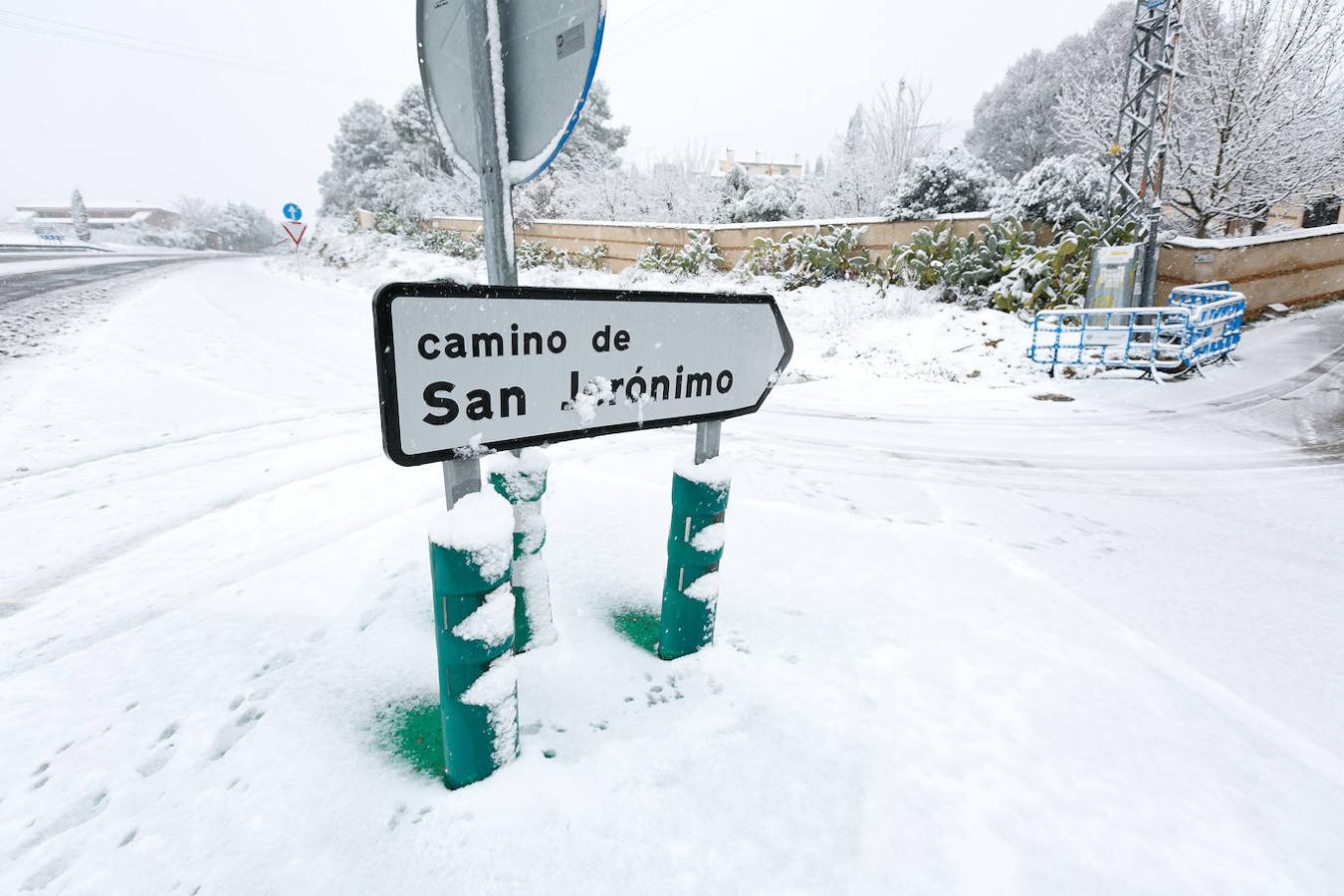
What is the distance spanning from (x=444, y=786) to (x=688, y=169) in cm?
2142

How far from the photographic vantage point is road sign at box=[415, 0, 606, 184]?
1522 millimetres

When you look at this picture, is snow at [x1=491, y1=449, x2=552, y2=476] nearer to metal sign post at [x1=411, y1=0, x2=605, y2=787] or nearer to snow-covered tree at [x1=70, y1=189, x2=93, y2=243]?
metal sign post at [x1=411, y1=0, x2=605, y2=787]

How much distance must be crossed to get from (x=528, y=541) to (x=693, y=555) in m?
0.58

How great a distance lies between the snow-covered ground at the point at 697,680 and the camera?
144 cm

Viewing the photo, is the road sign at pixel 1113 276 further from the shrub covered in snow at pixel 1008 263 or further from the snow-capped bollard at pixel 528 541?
the snow-capped bollard at pixel 528 541

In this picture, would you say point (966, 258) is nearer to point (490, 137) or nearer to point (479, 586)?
point (490, 137)

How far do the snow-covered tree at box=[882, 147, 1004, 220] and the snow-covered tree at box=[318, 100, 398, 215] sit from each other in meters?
28.1

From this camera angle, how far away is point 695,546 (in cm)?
205

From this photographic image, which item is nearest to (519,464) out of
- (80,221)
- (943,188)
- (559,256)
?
(943,188)

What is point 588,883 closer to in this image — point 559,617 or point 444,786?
point 444,786

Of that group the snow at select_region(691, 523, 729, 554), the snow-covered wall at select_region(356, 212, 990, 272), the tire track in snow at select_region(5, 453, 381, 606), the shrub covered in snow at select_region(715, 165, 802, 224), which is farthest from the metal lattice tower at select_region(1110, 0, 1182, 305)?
the tire track in snow at select_region(5, 453, 381, 606)

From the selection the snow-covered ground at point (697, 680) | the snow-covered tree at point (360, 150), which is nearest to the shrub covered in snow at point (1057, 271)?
the snow-covered ground at point (697, 680)

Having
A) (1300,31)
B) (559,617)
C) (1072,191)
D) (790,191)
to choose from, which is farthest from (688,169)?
(559,617)

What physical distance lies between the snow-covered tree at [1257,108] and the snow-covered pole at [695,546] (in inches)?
714
